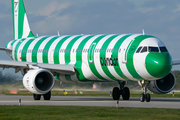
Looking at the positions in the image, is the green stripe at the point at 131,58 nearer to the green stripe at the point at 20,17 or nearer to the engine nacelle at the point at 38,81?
the engine nacelle at the point at 38,81

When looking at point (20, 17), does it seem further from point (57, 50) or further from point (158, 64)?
point (158, 64)

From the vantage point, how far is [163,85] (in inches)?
1273

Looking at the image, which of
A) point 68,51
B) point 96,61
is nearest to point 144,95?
point 96,61

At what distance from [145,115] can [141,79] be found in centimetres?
990

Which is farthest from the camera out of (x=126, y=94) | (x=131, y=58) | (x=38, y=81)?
(x=126, y=94)

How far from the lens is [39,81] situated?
30031 mm

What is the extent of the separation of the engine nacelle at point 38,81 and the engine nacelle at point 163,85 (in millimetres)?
8056

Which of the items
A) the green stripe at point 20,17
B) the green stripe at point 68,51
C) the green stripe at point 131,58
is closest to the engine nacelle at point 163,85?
the green stripe at point 131,58

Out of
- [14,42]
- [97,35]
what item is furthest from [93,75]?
[14,42]

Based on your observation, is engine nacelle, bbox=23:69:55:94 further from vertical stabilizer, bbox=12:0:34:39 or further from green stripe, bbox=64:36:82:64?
vertical stabilizer, bbox=12:0:34:39

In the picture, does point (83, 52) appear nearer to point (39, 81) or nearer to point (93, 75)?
point (93, 75)

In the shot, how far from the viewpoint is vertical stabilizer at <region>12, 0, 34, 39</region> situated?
4144 centimetres

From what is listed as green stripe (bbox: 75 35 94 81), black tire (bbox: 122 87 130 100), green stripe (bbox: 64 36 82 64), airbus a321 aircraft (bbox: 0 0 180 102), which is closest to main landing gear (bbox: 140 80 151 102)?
airbus a321 aircraft (bbox: 0 0 180 102)

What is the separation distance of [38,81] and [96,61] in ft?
15.4
